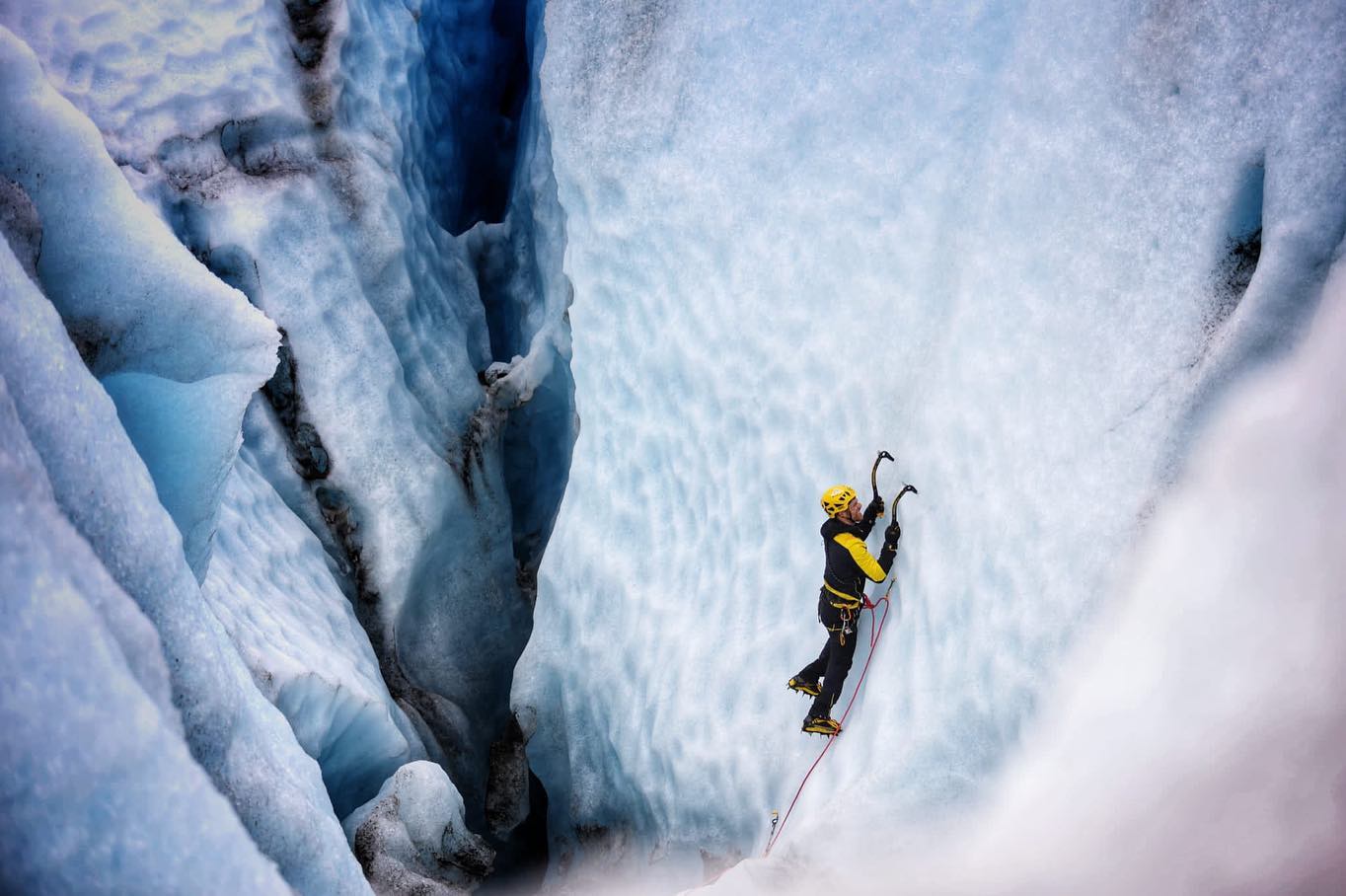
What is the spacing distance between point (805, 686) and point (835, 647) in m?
0.21

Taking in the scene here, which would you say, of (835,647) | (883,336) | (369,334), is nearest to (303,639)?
(369,334)

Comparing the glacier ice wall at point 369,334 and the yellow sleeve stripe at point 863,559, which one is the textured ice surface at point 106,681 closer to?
the glacier ice wall at point 369,334

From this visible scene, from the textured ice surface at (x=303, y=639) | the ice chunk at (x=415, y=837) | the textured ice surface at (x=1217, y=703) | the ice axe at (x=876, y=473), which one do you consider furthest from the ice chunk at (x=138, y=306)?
the textured ice surface at (x=1217, y=703)

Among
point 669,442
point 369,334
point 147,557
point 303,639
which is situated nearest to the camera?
point 147,557

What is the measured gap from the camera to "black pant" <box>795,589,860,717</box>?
3.07 metres

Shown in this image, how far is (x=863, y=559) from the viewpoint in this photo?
9.69 ft

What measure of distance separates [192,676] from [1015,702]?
2.06 meters

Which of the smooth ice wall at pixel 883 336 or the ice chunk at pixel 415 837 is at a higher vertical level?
the smooth ice wall at pixel 883 336

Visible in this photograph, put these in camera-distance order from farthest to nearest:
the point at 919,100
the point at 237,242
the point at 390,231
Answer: the point at 390,231 < the point at 237,242 < the point at 919,100

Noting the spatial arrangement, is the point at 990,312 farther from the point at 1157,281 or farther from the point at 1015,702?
the point at 1015,702

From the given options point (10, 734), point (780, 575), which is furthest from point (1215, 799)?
point (10, 734)

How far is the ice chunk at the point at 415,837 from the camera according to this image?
3463 millimetres

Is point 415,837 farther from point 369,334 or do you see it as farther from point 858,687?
point 369,334

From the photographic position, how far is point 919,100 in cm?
325
